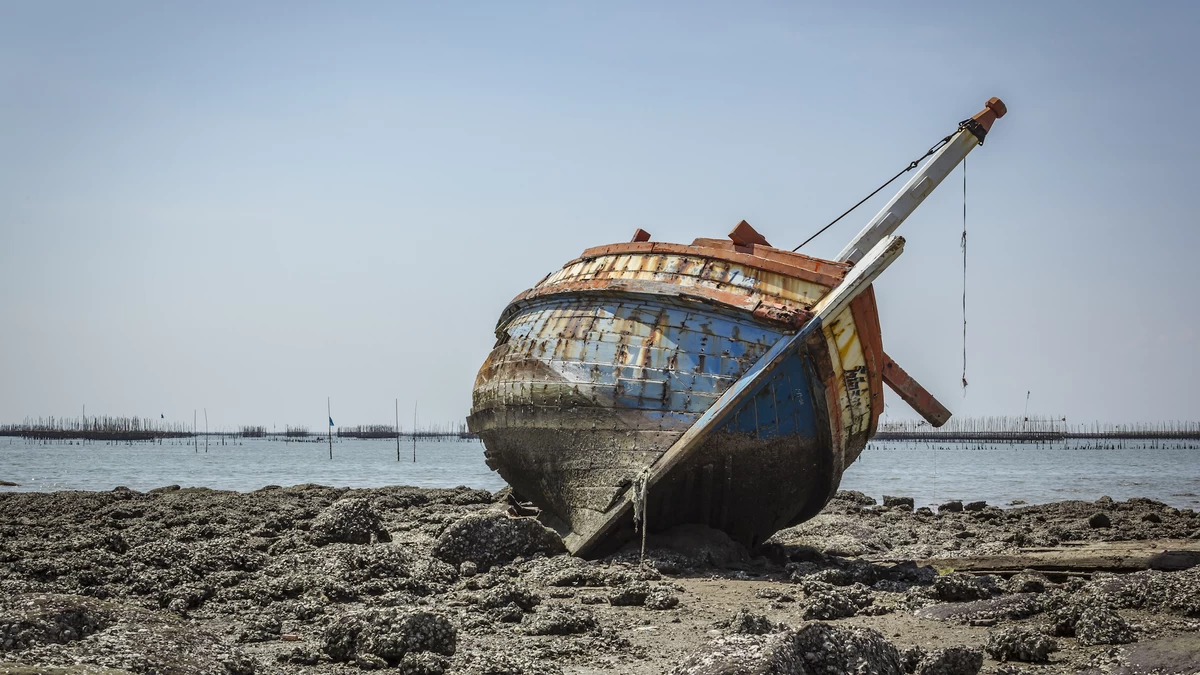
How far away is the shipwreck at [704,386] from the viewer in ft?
27.9

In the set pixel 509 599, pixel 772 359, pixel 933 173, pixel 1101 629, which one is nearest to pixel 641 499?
pixel 772 359

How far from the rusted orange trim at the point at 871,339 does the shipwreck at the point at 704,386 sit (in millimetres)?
19

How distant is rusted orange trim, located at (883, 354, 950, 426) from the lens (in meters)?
9.79

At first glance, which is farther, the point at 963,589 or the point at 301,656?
the point at 963,589

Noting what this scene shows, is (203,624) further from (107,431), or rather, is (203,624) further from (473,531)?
(107,431)

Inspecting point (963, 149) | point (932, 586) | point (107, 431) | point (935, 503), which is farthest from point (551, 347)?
point (107, 431)

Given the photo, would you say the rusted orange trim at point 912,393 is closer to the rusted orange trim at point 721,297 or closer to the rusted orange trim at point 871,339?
the rusted orange trim at point 871,339

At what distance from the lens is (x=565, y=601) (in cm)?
732

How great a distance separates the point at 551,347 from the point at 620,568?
2.16 meters

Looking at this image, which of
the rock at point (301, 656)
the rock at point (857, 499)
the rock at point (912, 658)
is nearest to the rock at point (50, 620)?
the rock at point (301, 656)

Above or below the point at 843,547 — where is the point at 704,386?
above

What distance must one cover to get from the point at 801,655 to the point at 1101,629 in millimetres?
2157

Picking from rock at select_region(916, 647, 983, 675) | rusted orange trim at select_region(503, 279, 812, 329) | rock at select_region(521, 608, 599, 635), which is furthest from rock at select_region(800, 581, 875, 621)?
rusted orange trim at select_region(503, 279, 812, 329)

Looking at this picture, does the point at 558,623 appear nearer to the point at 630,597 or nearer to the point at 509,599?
the point at 509,599
